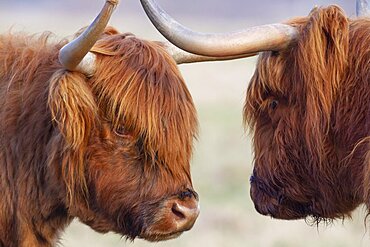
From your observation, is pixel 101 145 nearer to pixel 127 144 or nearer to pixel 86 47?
pixel 127 144

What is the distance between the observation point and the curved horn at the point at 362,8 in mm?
6520

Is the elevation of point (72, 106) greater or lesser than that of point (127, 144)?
greater

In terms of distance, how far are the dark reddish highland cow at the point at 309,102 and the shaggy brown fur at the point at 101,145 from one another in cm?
33

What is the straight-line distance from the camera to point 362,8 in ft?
21.6

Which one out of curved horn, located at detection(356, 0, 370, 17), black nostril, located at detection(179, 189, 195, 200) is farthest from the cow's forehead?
curved horn, located at detection(356, 0, 370, 17)

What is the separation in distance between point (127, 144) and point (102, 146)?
14cm

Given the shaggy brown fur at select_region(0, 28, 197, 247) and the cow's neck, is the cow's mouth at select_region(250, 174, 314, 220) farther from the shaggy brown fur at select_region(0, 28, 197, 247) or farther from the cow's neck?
the cow's neck

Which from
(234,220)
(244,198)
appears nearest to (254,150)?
(234,220)

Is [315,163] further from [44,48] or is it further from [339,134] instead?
[44,48]

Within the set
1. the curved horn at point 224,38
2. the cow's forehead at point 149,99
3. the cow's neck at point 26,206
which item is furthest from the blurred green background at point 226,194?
the curved horn at point 224,38

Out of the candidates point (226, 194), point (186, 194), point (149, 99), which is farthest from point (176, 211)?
point (226, 194)

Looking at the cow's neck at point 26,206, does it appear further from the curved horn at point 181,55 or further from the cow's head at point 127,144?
the curved horn at point 181,55

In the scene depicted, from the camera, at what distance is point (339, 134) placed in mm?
6008

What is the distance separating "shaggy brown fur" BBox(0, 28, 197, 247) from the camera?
5.95 m
